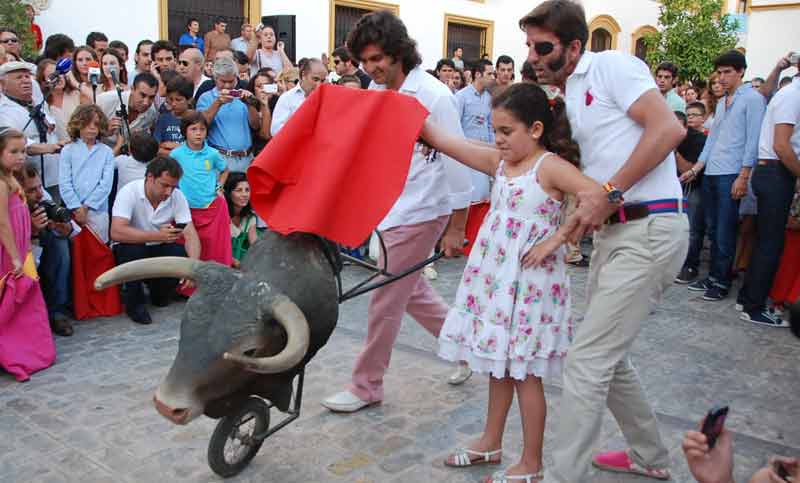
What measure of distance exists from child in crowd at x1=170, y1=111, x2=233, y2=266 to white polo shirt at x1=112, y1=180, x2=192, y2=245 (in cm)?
32

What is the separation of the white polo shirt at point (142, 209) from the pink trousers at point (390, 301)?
9.29 feet

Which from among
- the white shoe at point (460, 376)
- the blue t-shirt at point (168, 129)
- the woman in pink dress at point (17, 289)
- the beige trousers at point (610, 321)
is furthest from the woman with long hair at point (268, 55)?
the beige trousers at point (610, 321)

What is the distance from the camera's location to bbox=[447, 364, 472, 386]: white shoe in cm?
462

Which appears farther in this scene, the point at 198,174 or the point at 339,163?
the point at 198,174

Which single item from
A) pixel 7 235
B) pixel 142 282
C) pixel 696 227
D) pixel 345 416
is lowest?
pixel 345 416

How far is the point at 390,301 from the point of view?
3982 millimetres

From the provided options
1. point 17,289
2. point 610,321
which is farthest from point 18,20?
point 610,321

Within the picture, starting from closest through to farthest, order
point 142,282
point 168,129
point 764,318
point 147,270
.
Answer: point 147,270
point 142,282
point 764,318
point 168,129

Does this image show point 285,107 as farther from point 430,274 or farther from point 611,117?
point 611,117

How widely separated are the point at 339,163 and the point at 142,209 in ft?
12.4

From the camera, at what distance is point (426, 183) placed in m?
3.91

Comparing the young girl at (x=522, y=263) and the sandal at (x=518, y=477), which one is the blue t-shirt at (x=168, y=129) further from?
the sandal at (x=518, y=477)

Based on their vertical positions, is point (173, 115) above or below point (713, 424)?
above

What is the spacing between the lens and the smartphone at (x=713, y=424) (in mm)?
1964
